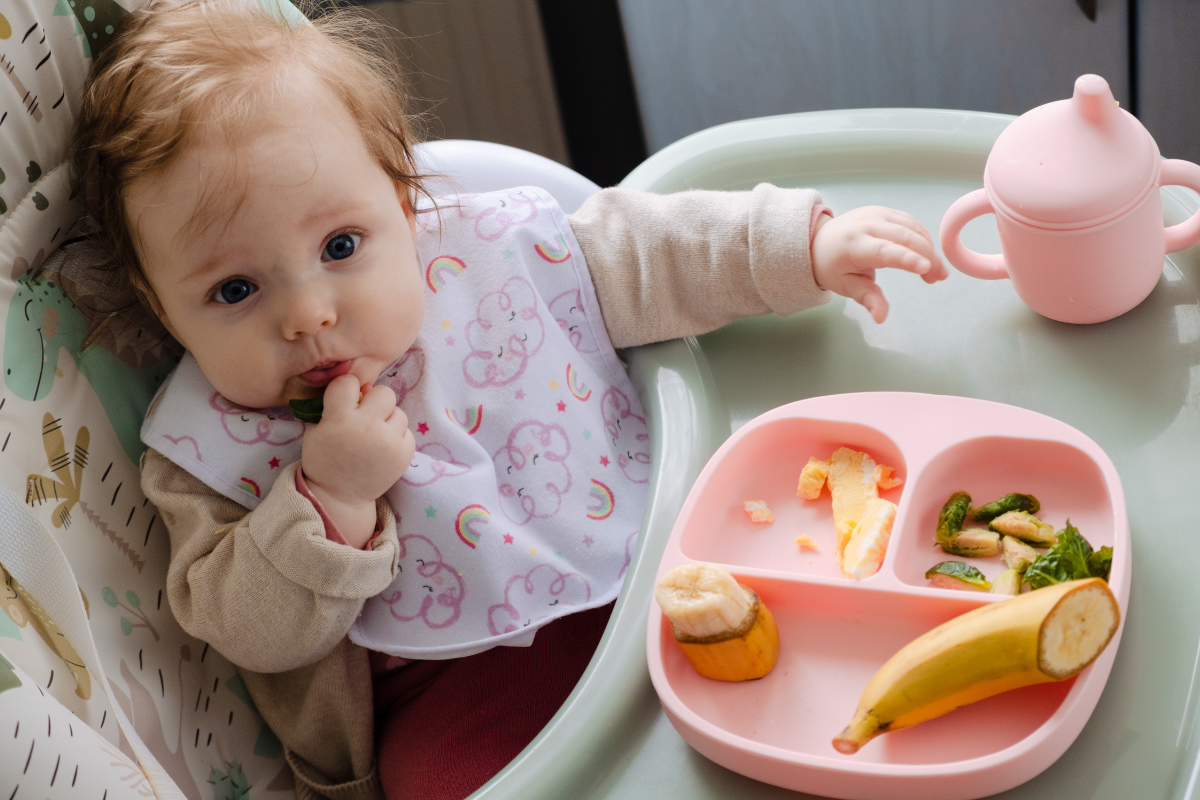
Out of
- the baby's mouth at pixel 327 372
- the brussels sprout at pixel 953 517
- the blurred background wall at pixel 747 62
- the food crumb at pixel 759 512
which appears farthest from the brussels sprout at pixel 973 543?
the blurred background wall at pixel 747 62

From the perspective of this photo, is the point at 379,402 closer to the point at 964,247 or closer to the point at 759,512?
the point at 759,512

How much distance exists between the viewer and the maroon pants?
90cm

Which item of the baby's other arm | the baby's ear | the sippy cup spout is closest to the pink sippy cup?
the sippy cup spout

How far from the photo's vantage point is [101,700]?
69 centimetres

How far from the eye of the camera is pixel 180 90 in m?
0.79

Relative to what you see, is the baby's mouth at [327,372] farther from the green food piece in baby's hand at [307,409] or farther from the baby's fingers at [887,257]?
the baby's fingers at [887,257]

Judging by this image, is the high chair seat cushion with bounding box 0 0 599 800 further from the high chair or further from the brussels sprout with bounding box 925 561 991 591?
the brussels sprout with bounding box 925 561 991 591

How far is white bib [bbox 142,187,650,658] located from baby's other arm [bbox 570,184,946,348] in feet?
0.10

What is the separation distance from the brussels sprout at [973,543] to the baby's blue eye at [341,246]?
0.53m

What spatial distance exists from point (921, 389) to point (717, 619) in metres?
0.32

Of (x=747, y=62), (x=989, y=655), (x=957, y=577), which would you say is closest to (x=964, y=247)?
(x=957, y=577)

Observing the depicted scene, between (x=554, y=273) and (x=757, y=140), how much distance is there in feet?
0.99

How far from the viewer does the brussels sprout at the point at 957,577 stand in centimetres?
69

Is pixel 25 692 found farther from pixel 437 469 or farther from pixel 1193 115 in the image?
pixel 1193 115
